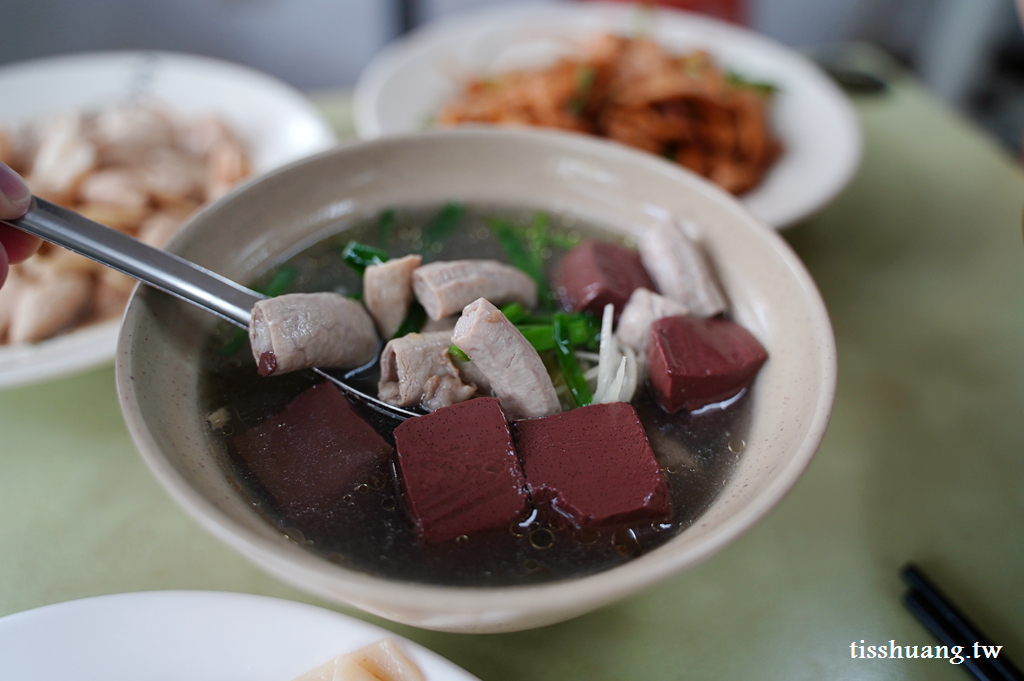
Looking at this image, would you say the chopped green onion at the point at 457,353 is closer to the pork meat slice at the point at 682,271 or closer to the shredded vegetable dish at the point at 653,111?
the pork meat slice at the point at 682,271

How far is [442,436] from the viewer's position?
3.08 ft

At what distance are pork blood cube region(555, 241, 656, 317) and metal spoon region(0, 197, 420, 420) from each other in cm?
43

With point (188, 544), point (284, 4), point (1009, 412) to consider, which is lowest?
point (1009, 412)

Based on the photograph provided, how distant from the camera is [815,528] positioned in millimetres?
1225

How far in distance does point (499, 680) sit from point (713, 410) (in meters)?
0.57

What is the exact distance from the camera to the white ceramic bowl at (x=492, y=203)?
28.9 inches

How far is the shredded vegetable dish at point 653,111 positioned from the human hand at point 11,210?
4.15 ft

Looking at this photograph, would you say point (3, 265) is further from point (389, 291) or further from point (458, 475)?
point (458, 475)

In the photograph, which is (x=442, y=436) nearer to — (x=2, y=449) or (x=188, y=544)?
(x=188, y=544)

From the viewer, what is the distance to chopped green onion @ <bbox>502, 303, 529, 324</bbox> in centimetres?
118

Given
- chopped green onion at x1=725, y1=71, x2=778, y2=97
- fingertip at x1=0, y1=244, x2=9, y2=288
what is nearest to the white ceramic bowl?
fingertip at x1=0, y1=244, x2=9, y2=288

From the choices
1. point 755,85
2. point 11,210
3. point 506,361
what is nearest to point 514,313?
point 506,361

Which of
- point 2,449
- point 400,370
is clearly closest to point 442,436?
point 400,370

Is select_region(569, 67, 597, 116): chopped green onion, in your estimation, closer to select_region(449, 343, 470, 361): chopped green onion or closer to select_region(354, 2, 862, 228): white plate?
select_region(354, 2, 862, 228): white plate
